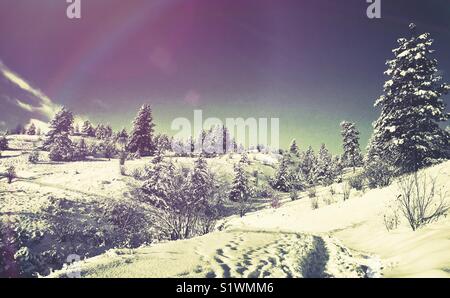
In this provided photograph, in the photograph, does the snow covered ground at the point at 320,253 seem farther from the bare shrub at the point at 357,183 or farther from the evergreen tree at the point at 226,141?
the evergreen tree at the point at 226,141

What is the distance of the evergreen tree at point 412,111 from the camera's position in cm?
2169

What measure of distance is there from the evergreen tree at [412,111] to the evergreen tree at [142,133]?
44197mm

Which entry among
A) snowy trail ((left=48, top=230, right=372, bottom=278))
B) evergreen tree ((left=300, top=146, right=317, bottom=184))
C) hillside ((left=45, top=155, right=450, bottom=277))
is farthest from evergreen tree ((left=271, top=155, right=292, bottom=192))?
snowy trail ((left=48, top=230, right=372, bottom=278))

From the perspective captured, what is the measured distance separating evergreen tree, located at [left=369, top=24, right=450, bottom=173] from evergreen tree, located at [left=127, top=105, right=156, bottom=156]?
44197 mm

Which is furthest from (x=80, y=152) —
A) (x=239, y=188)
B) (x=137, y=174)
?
(x=239, y=188)

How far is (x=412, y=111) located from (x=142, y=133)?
47.5 m

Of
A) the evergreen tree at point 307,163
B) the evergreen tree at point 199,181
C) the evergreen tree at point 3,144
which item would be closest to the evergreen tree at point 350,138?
the evergreen tree at point 307,163

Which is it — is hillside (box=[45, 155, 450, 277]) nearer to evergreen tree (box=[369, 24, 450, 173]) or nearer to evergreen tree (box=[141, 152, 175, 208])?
evergreen tree (box=[369, 24, 450, 173])

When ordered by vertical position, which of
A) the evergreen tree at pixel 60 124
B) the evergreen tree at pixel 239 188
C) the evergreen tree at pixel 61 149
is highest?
the evergreen tree at pixel 60 124

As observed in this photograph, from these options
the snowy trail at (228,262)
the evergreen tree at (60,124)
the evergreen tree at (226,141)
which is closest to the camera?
the snowy trail at (228,262)

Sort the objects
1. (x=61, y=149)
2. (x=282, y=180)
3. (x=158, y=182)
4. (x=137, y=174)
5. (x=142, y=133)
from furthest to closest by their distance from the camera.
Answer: (x=282, y=180) → (x=142, y=133) → (x=61, y=149) → (x=137, y=174) → (x=158, y=182)

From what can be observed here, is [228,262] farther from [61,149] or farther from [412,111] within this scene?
[61,149]

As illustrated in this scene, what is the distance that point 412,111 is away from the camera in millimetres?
22328
